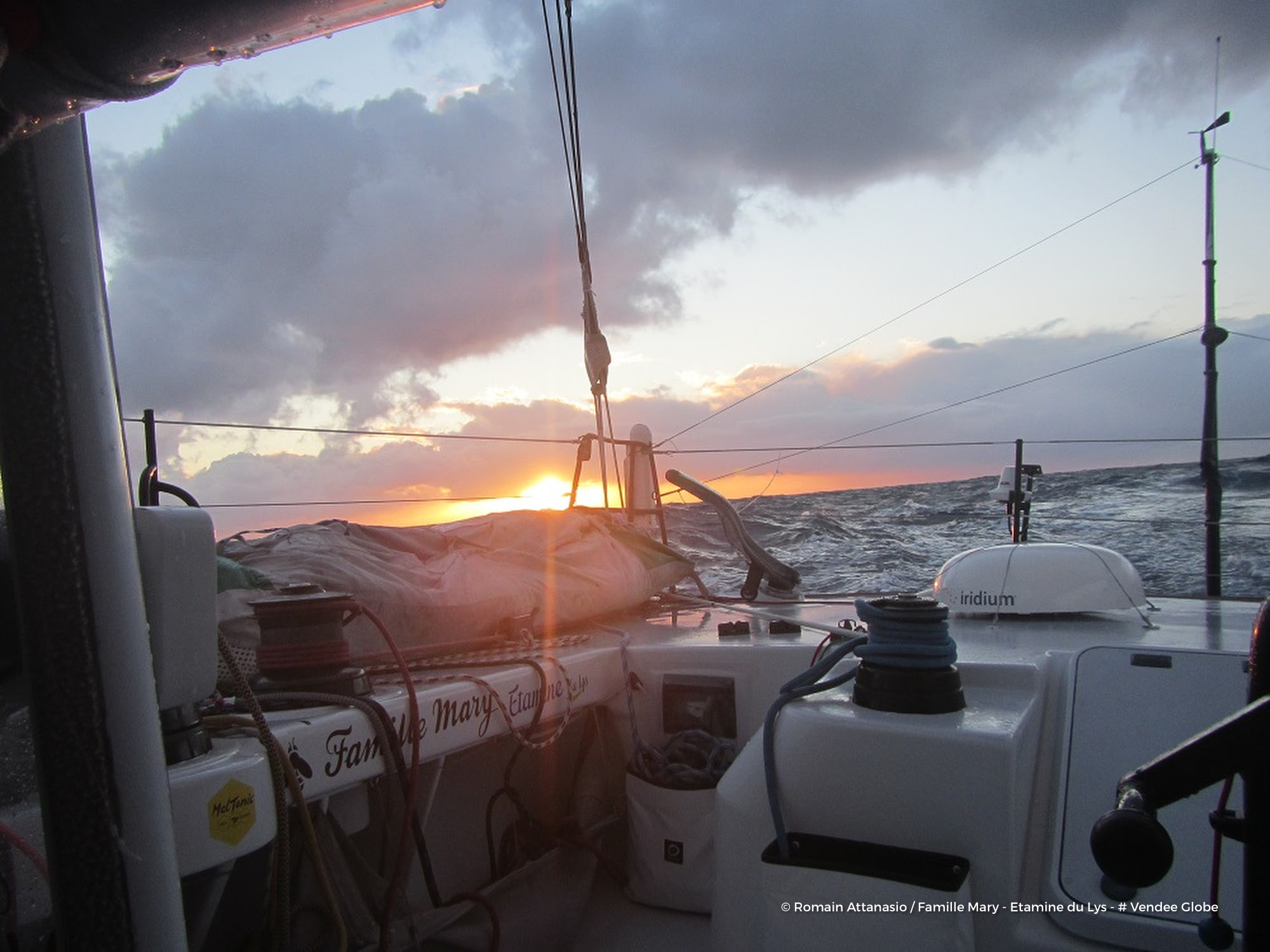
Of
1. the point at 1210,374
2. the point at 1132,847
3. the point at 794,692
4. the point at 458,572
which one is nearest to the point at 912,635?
the point at 794,692

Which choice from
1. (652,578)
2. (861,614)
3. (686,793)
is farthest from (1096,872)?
(652,578)

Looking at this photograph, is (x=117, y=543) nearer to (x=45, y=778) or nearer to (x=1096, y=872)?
(x=45, y=778)

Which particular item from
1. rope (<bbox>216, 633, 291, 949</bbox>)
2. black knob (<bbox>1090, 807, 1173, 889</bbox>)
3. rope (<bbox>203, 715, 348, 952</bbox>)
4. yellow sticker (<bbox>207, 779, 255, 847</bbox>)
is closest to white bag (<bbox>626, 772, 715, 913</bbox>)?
rope (<bbox>203, 715, 348, 952</bbox>)

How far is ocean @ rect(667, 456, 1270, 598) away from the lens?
7.64m

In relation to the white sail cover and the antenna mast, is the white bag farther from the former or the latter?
the antenna mast

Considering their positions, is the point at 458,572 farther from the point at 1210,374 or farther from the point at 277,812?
the point at 1210,374

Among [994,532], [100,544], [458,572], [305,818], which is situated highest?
[100,544]

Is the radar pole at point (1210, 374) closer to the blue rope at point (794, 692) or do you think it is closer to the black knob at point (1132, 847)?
the blue rope at point (794, 692)

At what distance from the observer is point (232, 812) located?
126 cm

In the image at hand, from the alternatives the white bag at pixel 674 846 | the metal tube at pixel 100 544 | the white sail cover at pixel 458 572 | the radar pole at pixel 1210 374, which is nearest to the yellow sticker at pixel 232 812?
the metal tube at pixel 100 544

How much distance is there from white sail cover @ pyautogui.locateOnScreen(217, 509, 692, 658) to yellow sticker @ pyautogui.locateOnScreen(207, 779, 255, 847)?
2.63ft

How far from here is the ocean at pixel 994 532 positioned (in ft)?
25.1

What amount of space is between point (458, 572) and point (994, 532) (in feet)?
33.4

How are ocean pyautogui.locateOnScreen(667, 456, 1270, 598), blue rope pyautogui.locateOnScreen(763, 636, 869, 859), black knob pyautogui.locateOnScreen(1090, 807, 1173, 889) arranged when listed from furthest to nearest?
ocean pyautogui.locateOnScreen(667, 456, 1270, 598) < blue rope pyautogui.locateOnScreen(763, 636, 869, 859) < black knob pyautogui.locateOnScreen(1090, 807, 1173, 889)
